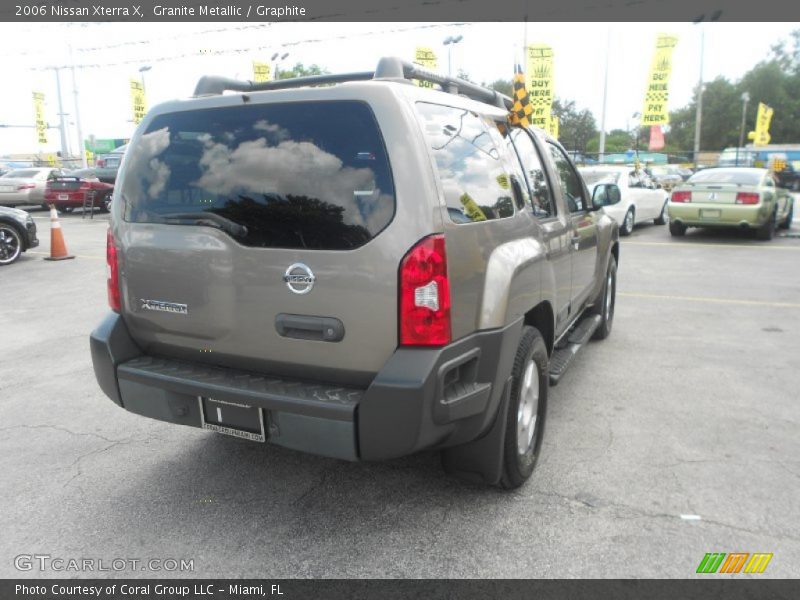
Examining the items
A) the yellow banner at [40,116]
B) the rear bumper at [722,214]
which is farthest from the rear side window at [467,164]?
the yellow banner at [40,116]

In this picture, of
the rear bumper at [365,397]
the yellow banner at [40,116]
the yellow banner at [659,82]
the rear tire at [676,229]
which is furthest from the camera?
the yellow banner at [40,116]

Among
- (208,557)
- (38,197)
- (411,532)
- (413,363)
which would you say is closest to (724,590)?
(411,532)

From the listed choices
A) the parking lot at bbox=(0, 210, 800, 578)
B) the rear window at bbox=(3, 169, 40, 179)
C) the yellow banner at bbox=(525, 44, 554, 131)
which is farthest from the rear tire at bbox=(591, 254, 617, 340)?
the rear window at bbox=(3, 169, 40, 179)

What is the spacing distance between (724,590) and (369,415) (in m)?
1.57

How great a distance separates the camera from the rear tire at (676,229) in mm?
13055

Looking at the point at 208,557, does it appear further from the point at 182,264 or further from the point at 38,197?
the point at 38,197

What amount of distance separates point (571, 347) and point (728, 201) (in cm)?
964

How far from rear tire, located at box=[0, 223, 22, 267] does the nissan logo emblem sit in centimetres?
1035

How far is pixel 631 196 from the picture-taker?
548 inches

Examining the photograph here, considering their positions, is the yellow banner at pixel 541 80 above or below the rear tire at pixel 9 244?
above

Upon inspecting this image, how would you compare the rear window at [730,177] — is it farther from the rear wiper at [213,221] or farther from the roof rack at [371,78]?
the rear wiper at [213,221]

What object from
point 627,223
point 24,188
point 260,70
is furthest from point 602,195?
point 260,70

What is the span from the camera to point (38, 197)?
20578 millimetres

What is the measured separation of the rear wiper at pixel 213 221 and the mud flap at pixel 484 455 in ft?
4.56
